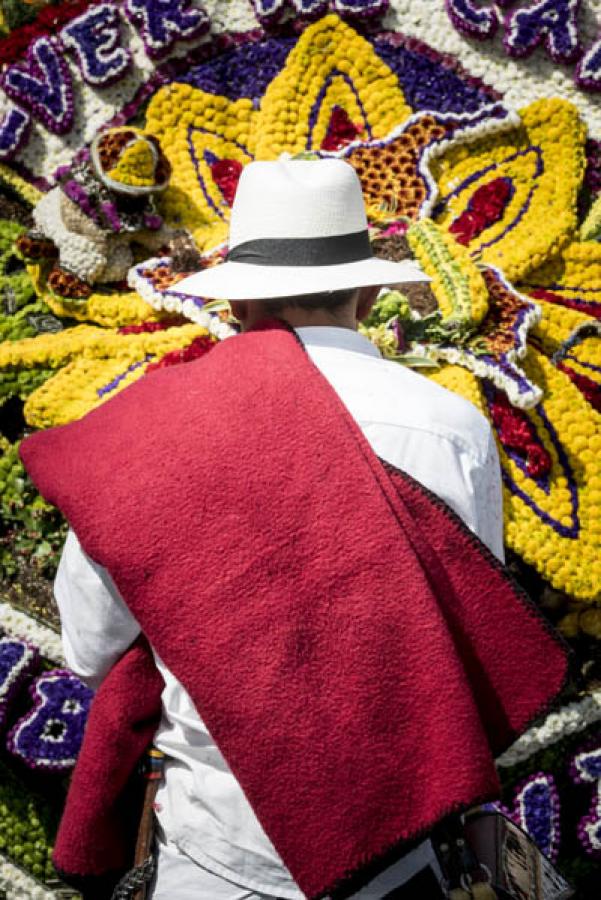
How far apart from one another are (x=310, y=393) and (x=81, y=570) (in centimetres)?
50

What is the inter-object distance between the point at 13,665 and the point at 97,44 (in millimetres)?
2232

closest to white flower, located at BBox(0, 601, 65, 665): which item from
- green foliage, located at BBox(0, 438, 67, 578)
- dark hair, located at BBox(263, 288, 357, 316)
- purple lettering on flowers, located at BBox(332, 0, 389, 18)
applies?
green foliage, located at BBox(0, 438, 67, 578)

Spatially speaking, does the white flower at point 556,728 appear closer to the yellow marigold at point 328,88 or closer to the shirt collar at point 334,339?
the shirt collar at point 334,339

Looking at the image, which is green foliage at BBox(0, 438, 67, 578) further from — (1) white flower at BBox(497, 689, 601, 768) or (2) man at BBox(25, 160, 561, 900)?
(1) white flower at BBox(497, 689, 601, 768)

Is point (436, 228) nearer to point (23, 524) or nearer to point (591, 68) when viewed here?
point (591, 68)

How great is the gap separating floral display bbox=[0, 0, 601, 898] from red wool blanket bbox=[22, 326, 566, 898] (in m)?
1.35

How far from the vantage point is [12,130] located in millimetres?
3305

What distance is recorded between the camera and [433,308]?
2.96 metres

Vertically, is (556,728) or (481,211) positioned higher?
(481,211)

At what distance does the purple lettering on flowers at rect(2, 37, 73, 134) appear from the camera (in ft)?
10.8

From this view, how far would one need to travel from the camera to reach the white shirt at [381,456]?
147 centimetres

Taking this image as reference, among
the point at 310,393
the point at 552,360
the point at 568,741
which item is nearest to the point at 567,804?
the point at 568,741

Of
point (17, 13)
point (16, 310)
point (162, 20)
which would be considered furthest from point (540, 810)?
point (17, 13)

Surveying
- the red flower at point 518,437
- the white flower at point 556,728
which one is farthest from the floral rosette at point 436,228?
the white flower at point 556,728
